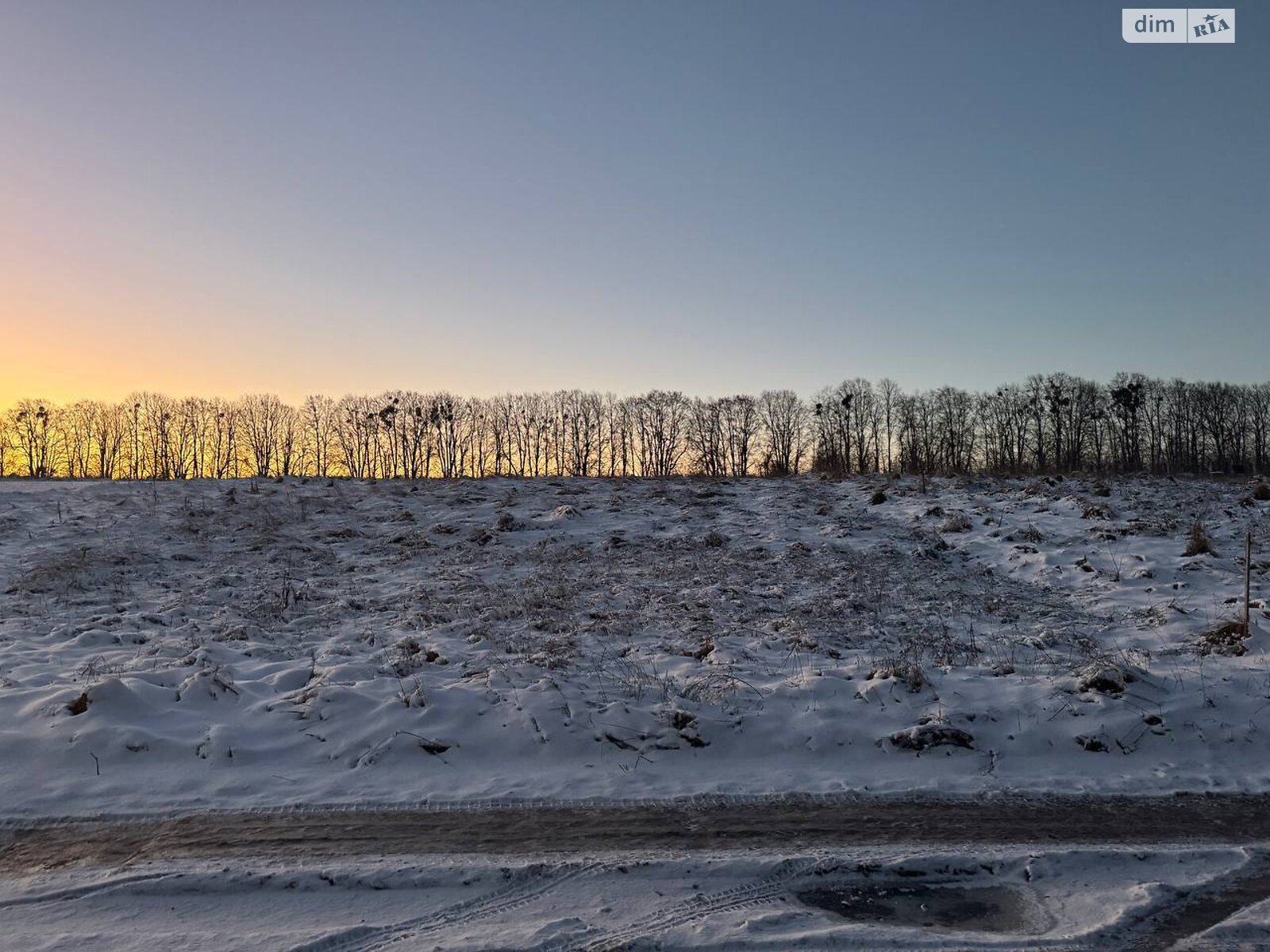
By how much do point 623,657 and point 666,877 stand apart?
4.93m

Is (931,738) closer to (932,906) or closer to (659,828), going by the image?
(932,906)

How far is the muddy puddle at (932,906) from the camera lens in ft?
13.9

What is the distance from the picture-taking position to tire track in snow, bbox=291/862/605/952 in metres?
3.96

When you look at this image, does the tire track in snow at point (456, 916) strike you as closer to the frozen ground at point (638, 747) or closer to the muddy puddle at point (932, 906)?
the frozen ground at point (638, 747)

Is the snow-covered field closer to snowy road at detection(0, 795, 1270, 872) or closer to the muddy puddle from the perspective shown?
snowy road at detection(0, 795, 1270, 872)

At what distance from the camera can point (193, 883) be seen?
466 centimetres

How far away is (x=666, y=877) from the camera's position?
186 inches

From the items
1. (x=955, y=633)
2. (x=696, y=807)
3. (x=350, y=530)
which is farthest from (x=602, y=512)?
(x=696, y=807)

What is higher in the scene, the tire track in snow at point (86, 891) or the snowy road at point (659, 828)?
the tire track in snow at point (86, 891)

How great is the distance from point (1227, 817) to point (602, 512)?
53.2ft

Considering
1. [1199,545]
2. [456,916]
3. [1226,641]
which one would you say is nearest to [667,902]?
[456,916]

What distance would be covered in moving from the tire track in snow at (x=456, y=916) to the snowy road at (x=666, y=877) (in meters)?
0.01

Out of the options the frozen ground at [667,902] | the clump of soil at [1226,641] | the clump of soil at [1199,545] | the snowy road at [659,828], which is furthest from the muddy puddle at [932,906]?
the clump of soil at [1199,545]

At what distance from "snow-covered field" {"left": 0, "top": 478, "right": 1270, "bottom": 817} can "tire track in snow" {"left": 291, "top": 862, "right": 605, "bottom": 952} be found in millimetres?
1388
